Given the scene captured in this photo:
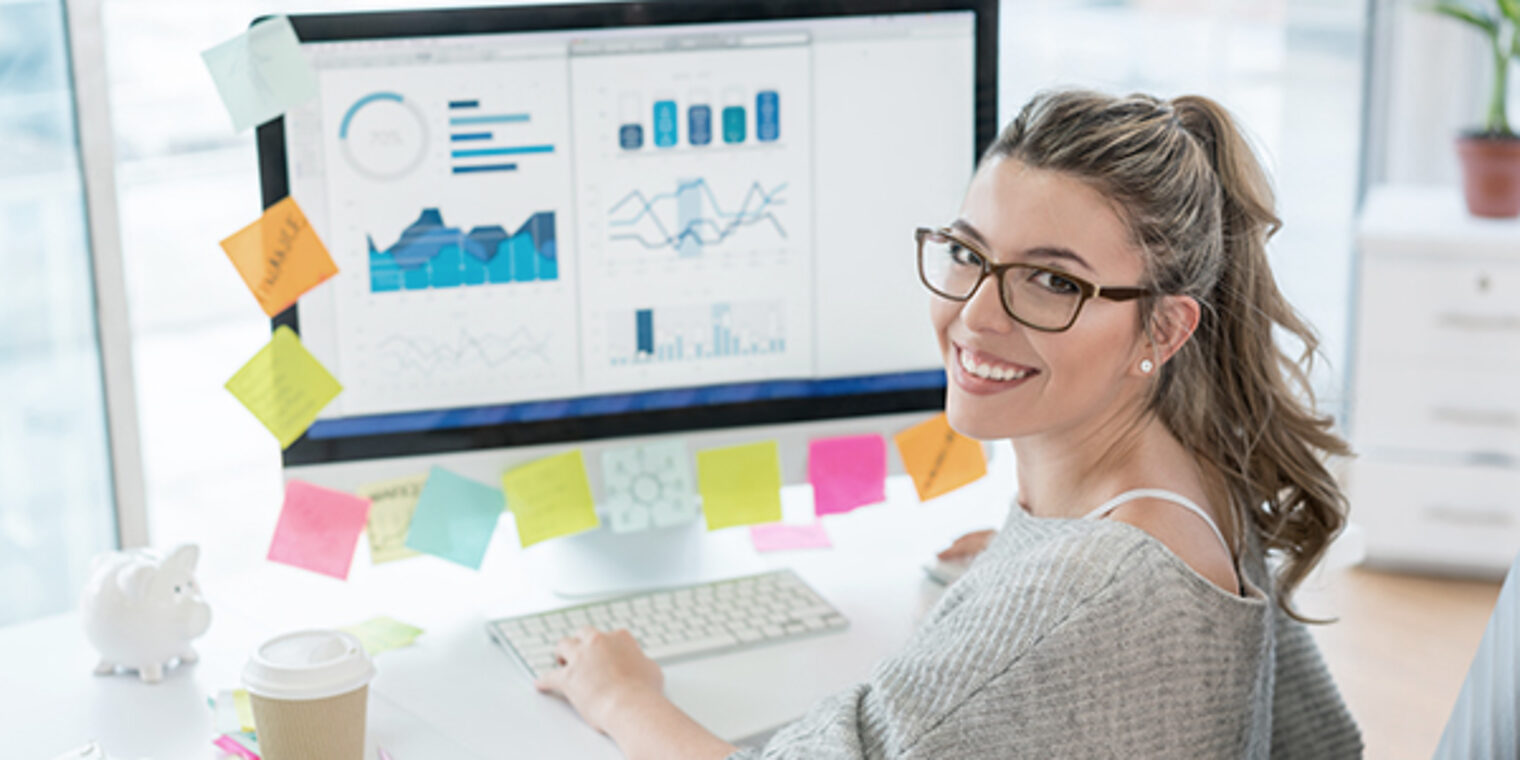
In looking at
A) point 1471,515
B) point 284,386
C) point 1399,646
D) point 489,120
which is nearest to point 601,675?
point 284,386

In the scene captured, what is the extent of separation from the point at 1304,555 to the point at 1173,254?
1.00 ft

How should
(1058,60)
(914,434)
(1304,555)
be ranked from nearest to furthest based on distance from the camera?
(1304,555) < (914,434) < (1058,60)

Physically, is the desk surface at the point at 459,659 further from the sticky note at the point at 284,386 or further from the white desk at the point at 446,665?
the sticky note at the point at 284,386

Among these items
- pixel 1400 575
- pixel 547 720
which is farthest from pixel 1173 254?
pixel 1400 575

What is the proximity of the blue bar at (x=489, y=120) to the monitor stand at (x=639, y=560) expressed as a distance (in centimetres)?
42

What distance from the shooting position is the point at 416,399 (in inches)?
49.1

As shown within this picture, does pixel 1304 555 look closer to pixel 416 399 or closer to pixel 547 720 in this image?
pixel 547 720

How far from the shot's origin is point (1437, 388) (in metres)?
2.79

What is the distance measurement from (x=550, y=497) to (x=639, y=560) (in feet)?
0.43

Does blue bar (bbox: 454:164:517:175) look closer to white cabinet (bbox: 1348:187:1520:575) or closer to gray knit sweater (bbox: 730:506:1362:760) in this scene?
gray knit sweater (bbox: 730:506:1362:760)

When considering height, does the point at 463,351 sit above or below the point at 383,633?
above

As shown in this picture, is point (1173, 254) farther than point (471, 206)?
No

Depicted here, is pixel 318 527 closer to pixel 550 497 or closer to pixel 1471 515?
pixel 550 497

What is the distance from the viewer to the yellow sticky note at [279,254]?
118cm
